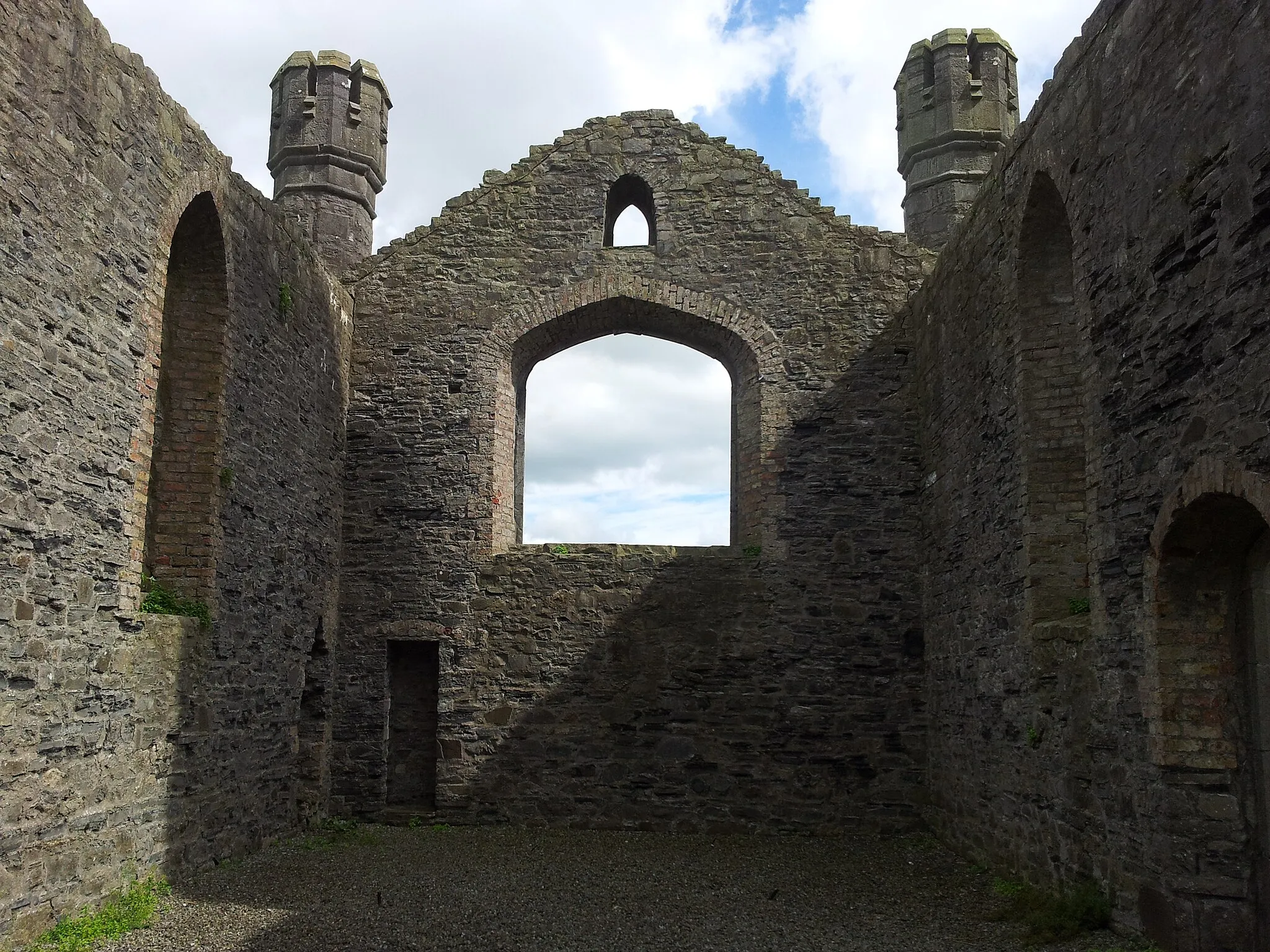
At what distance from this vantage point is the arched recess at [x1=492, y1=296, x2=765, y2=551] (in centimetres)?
1051

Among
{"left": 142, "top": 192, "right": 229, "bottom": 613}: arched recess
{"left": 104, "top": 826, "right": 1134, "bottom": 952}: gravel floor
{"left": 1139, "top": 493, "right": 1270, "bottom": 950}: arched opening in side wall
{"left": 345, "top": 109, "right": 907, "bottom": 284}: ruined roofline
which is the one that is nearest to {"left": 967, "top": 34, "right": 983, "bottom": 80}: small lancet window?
{"left": 345, "top": 109, "right": 907, "bottom": 284}: ruined roofline

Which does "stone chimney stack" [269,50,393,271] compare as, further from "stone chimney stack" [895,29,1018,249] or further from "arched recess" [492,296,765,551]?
"stone chimney stack" [895,29,1018,249]

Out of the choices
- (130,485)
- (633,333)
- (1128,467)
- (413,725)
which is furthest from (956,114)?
(130,485)

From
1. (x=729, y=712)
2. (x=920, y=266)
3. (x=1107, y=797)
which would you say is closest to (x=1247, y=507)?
(x=1107, y=797)

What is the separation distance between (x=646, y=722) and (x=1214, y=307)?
6365mm

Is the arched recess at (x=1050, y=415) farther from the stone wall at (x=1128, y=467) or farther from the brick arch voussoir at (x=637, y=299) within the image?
the brick arch voussoir at (x=637, y=299)

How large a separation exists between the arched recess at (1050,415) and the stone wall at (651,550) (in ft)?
9.41

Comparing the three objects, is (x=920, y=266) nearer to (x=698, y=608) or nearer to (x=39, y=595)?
(x=698, y=608)

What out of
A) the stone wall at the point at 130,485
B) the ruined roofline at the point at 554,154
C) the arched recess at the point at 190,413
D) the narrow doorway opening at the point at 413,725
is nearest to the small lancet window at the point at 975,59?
the ruined roofline at the point at 554,154

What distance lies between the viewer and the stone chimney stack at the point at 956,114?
13.8 meters

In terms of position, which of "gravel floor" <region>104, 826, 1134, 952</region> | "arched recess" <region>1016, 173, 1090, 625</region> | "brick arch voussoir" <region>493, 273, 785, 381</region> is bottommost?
"gravel floor" <region>104, 826, 1134, 952</region>

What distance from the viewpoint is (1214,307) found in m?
4.84

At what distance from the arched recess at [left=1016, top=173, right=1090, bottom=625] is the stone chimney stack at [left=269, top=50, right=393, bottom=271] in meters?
8.60

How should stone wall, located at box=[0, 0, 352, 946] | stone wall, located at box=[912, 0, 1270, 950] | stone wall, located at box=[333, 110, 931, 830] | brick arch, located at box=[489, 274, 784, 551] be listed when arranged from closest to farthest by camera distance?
stone wall, located at box=[912, 0, 1270, 950], stone wall, located at box=[0, 0, 352, 946], stone wall, located at box=[333, 110, 931, 830], brick arch, located at box=[489, 274, 784, 551]
